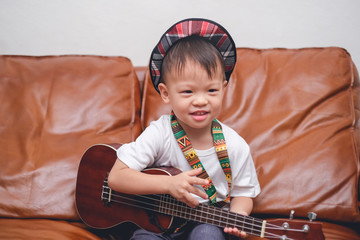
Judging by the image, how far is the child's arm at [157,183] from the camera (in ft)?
3.37

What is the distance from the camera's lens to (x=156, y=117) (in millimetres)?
1622

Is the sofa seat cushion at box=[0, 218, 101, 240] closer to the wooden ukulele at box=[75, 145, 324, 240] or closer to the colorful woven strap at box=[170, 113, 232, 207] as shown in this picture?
the wooden ukulele at box=[75, 145, 324, 240]

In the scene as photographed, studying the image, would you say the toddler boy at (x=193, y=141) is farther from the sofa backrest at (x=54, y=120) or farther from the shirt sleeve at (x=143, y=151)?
the sofa backrest at (x=54, y=120)

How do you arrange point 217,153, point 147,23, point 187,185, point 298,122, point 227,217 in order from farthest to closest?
point 147,23, point 298,122, point 217,153, point 227,217, point 187,185

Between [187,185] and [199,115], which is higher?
[199,115]

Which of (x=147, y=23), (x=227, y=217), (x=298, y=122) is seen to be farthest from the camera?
(x=147, y=23)

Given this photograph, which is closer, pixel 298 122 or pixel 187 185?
pixel 187 185

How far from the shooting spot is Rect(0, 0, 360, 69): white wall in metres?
1.89

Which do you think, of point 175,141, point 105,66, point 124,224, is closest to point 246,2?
point 105,66

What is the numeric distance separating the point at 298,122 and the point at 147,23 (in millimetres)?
1009

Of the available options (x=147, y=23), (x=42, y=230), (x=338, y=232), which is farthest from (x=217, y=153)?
(x=147, y=23)

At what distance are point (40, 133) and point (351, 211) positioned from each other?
1385 mm

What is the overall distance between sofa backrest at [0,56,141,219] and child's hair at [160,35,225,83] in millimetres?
523

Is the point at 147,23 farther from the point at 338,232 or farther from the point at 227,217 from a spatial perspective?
the point at 338,232
